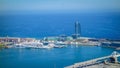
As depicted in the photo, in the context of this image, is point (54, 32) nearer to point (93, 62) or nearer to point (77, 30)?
point (77, 30)

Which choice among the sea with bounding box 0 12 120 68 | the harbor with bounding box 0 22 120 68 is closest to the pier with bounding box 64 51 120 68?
the harbor with bounding box 0 22 120 68

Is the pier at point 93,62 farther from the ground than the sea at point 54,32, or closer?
closer

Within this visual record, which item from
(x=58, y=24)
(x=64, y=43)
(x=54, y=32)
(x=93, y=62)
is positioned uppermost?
(x=58, y=24)

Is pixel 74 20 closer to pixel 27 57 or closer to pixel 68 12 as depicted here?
pixel 68 12

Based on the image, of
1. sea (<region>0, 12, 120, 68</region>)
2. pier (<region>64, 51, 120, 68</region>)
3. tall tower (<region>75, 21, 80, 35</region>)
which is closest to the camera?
pier (<region>64, 51, 120, 68</region>)

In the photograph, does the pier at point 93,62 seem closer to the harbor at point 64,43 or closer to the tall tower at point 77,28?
the harbor at point 64,43

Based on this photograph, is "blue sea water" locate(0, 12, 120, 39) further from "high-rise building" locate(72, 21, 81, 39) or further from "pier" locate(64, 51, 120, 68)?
"pier" locate(64, 51, 120, 68)

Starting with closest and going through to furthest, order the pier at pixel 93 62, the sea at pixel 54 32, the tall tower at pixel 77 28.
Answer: the pier at pixel 93 62, the sea at pixel 54 32, the tall tower at pixel 77 28

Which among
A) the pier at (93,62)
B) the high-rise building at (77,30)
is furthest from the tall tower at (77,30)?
the pier at (93,62)

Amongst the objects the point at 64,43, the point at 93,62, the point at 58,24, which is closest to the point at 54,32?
the point at 58,24
